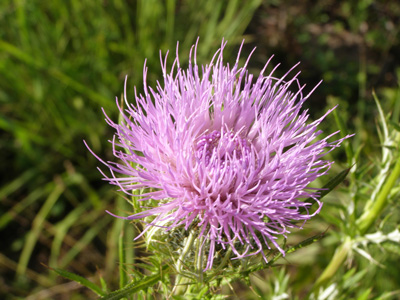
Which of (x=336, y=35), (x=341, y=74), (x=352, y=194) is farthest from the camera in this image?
(x=336, y=35)

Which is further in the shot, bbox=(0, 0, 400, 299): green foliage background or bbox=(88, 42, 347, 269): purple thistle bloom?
bbox=(0, 0, 400, 299): green foliage background

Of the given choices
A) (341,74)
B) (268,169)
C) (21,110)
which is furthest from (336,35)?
(268,169)

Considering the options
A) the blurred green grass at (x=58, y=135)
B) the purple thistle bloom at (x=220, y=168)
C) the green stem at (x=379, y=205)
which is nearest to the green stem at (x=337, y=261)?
the green stem at (x=379, y=205)

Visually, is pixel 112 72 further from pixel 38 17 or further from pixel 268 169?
pixel 268 169

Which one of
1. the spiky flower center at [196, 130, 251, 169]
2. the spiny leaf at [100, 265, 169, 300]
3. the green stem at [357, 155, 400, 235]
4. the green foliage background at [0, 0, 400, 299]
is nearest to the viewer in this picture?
the spiny leaf at [100, 265, 169, 300]

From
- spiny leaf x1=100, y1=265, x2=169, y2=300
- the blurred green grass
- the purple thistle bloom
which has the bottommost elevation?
the blurred green grass

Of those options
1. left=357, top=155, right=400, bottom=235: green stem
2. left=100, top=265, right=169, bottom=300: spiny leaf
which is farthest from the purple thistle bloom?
left=357, top=155, right=400, bottom=235: green stem

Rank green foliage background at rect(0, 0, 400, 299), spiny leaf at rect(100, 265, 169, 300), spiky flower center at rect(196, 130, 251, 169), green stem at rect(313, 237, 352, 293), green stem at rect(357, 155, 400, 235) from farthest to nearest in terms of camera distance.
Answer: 1. green foliage background at rect(0, 0, 400, 299)
2. green stem at rect(313, 237, 352, 293)
3. green stem at rect(357, 155, 400, 235)
4. spiky flower center at rect(196, 130, 251, 169)
5. spiny leaf at rect(100, 265, 169, 300)

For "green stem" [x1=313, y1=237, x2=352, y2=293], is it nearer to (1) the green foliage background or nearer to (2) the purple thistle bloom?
(2) the purple thistle bloom
